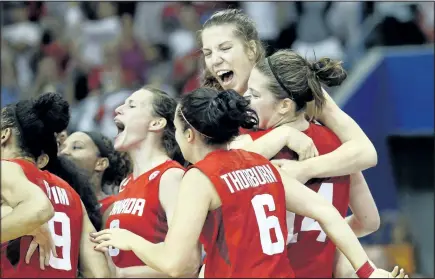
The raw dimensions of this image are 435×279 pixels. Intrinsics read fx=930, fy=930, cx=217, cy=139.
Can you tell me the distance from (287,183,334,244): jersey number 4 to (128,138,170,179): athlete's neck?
0.71 m

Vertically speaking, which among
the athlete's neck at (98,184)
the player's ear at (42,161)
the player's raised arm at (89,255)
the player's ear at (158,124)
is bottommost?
the athlete's neck at (98,184)

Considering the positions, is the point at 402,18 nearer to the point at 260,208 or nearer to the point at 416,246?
the point at 416,246

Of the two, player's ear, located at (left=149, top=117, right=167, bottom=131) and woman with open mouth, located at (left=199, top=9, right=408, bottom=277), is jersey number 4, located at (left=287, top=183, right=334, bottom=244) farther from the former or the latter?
player's ear, located at (left=149, top=117, right=167, bottom=131)

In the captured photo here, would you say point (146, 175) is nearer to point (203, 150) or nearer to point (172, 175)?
point (172, 175)

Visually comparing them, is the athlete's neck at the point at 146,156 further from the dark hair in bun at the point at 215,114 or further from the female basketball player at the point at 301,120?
the dark hair in bun at the point at 215,114

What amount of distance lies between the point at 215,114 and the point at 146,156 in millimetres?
920

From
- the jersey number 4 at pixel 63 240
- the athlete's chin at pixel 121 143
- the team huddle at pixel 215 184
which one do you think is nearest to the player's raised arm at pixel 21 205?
the team huddle at pixel 215 184

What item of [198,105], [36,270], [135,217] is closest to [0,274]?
[36,270]

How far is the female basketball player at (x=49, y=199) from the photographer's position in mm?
4215

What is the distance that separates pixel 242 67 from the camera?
4652mm

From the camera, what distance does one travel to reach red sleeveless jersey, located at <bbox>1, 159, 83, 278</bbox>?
14.1 ft

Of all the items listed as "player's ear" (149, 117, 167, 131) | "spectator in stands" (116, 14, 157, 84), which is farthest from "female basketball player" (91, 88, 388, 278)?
"spectator in stands" (116, 14, 157, 84)

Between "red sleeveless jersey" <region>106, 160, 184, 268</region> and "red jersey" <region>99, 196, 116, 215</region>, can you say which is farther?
"red jersey" <region>99, 196, 116, 215</region>

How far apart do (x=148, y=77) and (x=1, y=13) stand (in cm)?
232
